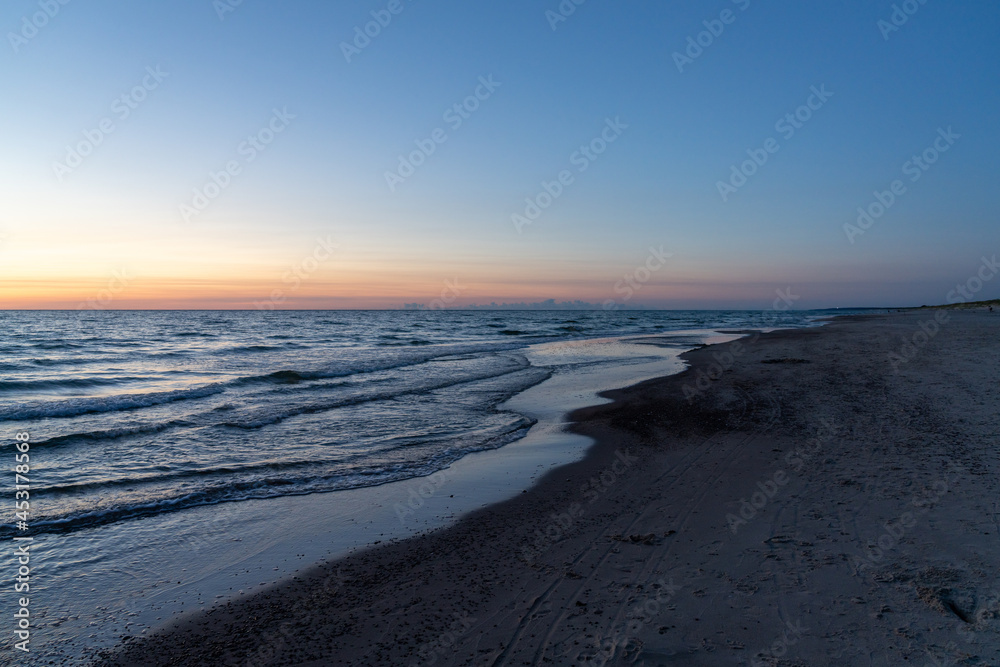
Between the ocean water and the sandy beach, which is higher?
the sandy beach

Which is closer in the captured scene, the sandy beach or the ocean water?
the sandy beach

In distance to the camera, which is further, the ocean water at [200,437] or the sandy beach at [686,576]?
the ocean water at [200,437]

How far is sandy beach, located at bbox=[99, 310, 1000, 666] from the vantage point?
4.24 m

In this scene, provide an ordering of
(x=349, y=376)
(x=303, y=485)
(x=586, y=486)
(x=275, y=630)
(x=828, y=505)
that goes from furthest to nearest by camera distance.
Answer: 1. (x=349, y=376)
2. (x=303, y=485)
3. (x=586, y=486)
4. (x=828, y=505)
5. (x=275, y=630)

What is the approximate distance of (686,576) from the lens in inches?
208

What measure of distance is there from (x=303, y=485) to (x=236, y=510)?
4.04ft

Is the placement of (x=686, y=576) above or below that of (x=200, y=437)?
above

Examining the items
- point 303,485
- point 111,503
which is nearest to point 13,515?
point 111,503

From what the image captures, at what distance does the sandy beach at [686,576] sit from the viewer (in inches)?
167

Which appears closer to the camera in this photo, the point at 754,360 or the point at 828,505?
the point at 828,505

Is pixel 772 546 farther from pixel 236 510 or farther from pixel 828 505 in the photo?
pixel 236 510

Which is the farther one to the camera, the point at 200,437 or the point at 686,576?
the point at 200,437

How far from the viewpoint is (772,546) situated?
19.0 feet

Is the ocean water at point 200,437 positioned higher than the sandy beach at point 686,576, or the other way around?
the sandy beach at point 686,576
